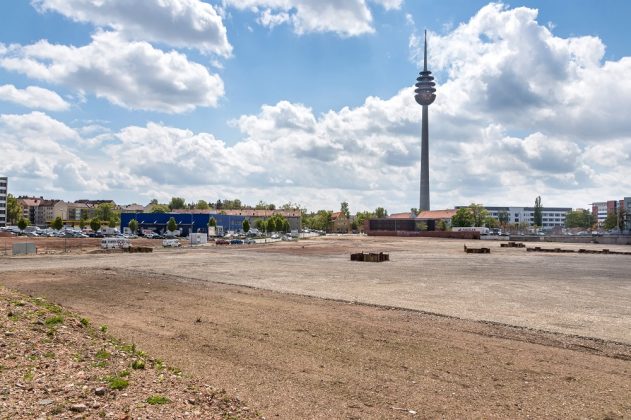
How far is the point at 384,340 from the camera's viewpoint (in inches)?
613

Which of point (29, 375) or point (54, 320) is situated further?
point (54, 320)

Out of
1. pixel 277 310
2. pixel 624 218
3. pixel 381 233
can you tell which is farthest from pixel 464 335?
pixel 624 218

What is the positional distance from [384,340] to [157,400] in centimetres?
829

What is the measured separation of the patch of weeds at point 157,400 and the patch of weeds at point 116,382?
82 centimetres

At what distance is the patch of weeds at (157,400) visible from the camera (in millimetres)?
9000

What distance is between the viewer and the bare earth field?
10.4 m

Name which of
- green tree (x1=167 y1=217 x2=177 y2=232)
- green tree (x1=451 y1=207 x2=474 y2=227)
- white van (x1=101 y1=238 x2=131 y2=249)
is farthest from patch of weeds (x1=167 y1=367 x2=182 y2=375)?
green tree (x1=451 y1=207 x2=474 y2=227)

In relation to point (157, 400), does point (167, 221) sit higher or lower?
higher

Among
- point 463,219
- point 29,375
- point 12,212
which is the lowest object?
point 29,375

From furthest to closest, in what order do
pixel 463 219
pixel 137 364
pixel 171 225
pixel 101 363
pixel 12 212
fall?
pixel 12 212, pixel 463 219, pixel 171 225, pixel 137 364, pixel 101 363

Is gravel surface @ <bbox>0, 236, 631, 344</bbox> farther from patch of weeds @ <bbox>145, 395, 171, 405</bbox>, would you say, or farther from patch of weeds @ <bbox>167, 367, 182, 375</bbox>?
patch of weeds @ <bbox>145, 395, 171, 405</bbox>

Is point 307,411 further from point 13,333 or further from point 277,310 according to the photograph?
point 277,310

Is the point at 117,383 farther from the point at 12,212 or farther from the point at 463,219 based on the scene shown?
the point at 12,212

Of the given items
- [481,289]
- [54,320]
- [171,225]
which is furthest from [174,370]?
[171,225]
